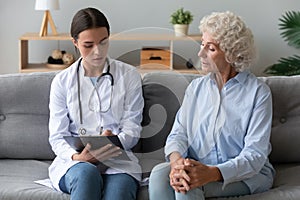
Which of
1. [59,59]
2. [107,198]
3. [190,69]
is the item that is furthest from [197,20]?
[107,198]

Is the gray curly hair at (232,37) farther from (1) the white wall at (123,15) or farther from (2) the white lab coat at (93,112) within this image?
(1) the white wall at (123,15)

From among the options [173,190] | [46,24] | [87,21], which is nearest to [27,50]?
[46,24]

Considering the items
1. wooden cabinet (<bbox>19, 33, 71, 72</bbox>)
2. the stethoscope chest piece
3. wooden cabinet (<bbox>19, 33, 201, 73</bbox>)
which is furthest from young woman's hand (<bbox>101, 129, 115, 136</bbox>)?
wooden cabinet (<bbox>19, 33, 71, 72</bbox>)

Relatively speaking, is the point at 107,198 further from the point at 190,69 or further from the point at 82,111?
the point at 190,69

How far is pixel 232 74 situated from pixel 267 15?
2.36 metres

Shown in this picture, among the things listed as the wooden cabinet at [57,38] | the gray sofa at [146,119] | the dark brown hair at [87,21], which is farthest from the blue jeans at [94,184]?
the wooden cabinet at [57,38]

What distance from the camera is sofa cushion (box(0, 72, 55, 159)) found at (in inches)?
102

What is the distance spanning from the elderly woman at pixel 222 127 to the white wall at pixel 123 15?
2135 millimetres

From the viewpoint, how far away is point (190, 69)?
3.21 m

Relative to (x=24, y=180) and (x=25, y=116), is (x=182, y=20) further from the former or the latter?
(x=24, y=180)

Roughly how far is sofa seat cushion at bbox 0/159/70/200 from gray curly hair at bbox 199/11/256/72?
0.85 meters

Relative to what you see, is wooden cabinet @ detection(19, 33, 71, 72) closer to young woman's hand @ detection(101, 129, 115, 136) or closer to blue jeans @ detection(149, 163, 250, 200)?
young woman's hand @ detection(101, 129, 115, 136)

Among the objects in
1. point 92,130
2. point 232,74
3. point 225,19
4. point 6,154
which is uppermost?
point 225,19

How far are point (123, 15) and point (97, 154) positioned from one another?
7.90 ft
